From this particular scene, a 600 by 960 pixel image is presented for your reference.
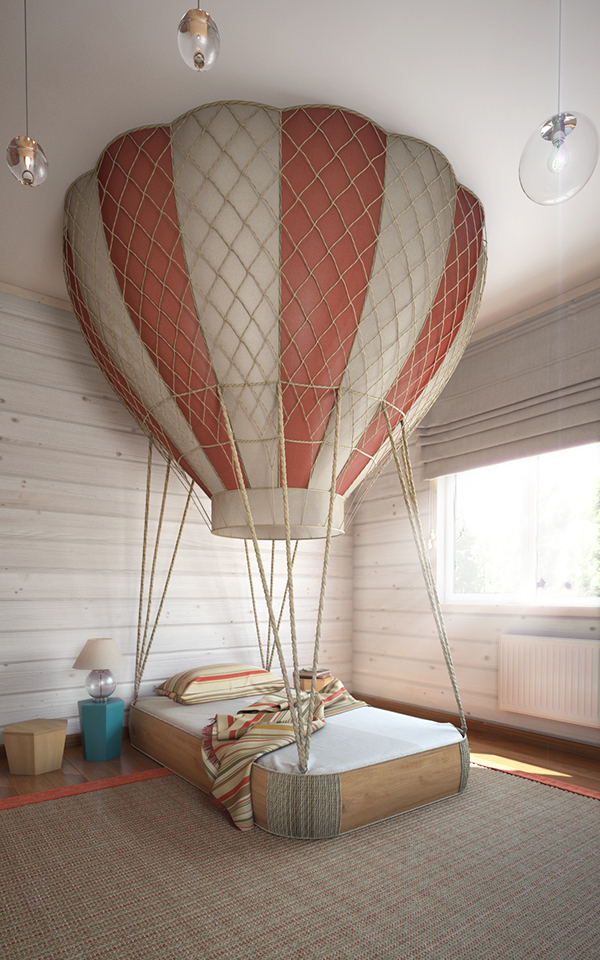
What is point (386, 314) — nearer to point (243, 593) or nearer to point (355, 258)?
point (355, 258)

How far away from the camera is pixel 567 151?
3.29 ft

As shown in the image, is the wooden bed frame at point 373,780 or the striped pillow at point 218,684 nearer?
the wooden bed frame at point 373,780

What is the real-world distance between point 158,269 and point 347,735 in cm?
166

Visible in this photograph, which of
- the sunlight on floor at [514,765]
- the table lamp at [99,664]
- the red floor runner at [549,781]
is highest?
the table lamp at [99,664]

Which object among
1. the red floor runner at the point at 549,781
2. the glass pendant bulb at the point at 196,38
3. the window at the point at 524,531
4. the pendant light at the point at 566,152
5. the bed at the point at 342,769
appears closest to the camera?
the glass pendant bulb at the point at 196,38

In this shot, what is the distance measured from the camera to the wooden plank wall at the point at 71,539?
8.43 feet

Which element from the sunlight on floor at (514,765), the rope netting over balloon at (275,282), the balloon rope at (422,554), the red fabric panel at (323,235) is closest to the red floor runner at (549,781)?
the sunlight on floor at (514,765)

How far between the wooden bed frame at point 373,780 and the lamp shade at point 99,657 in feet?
1.16

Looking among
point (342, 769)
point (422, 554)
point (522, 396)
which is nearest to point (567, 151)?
point (422, 554)

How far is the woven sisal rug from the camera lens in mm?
1172

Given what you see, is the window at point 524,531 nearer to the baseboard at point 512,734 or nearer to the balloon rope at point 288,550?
the baseboard at point 512,734

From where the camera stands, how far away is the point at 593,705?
2.40 meters

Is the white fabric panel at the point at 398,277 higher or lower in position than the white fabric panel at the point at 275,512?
higher

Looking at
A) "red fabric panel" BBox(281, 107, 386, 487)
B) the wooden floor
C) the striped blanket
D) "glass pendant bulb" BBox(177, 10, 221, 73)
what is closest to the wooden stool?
the wooden floor
